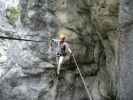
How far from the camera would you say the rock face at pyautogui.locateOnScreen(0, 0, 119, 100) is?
8.25ft

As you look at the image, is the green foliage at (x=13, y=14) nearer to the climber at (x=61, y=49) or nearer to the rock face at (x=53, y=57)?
the rock face at (x=53, y=57)

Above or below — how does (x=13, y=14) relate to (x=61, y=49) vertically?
above

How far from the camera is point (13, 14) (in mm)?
2566

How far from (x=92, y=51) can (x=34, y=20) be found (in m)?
0.57

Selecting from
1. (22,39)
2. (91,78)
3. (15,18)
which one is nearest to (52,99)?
(91,78)

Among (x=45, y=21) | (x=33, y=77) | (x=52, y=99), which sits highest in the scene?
(x=45, y=21)

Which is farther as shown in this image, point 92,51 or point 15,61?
point 92,51

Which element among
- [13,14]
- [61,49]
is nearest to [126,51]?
[61,49]

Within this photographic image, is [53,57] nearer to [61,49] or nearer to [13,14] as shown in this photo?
[61,49]

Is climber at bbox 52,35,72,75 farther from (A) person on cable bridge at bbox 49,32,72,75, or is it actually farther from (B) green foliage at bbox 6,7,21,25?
(B) green foliage at bbox 6,7,21,25

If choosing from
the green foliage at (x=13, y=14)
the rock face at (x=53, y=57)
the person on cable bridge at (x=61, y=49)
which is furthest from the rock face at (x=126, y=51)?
the green foliage at (x=13, y=14)

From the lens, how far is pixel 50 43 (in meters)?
2.60

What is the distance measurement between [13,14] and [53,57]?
49 centimetres

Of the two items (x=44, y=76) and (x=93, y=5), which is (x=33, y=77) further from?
(x=93, y=5)
